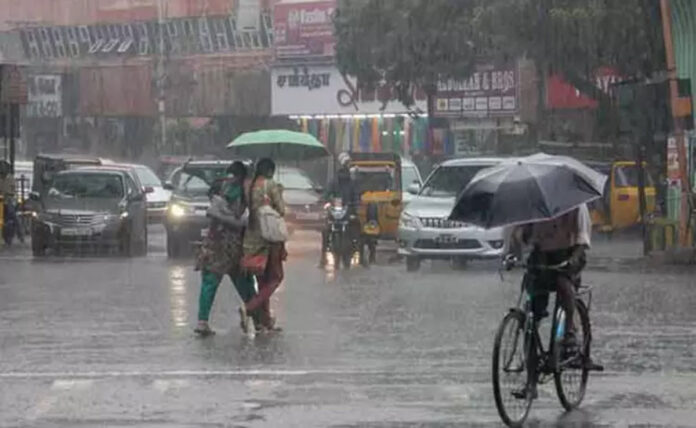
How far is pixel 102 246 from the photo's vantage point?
101 feet

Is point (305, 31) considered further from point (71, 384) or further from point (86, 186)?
point (71, 384)

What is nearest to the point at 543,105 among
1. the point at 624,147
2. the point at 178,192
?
the point at 624,147

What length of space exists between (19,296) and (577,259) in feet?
37.5

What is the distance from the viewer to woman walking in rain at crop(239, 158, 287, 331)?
15.9m

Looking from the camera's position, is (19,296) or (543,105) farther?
(543,105)

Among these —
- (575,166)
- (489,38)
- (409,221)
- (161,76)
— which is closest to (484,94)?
(489,38)

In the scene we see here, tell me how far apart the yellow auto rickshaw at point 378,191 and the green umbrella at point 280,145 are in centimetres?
102

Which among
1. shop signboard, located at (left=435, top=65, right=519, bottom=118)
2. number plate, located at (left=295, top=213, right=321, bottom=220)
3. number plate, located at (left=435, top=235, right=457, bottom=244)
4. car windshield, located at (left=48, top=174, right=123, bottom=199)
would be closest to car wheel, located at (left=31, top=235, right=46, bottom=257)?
car windshield, located at (left=48, top=174, right=123, bottom=199)

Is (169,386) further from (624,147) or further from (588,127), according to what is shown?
(588,127)

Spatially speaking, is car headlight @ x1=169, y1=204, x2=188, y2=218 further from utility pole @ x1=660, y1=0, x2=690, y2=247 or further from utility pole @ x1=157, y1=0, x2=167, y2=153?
utility pole @ x1=157, y1=0, x2=167, y2=153

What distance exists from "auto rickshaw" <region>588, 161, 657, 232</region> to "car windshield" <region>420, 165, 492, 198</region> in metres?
10.7

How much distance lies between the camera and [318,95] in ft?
198

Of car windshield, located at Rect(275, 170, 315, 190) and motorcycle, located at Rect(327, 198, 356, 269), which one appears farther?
car windshield, located at Rect(275, 170, 315, 190)

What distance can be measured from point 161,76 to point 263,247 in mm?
48183
